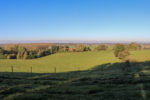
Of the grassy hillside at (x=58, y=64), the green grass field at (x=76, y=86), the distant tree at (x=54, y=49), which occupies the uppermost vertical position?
the green grass field at (x=76, y=86)

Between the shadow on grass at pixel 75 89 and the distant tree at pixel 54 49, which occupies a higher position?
the shadow on grass at pixel 75 89

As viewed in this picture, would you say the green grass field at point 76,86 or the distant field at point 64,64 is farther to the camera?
the distant field at point 64,64

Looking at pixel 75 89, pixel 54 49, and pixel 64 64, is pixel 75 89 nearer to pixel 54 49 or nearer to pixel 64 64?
pixel 64 64

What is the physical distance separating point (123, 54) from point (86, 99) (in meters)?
33.0

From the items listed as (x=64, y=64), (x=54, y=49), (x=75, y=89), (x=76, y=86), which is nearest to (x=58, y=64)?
(x=64, y=64)

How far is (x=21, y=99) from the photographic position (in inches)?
270

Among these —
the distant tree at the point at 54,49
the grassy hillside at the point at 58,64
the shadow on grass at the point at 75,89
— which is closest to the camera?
the shadow on grass at the point at 75,89

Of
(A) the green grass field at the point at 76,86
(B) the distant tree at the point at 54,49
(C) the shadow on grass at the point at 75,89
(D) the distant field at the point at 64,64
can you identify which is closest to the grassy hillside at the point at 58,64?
(D) the distant field at the point at 64,64

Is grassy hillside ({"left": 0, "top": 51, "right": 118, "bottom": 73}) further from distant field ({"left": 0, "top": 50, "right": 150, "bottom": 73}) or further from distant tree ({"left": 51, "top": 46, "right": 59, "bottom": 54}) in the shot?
distant tree ({"left": 51, "top": 46, "right": 59, "bottom": 54})

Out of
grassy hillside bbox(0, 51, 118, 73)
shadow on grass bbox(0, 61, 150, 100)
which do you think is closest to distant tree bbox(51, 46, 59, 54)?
grassy hillside bbox(0, 51, 118, 73)

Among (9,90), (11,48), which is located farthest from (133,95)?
(11,48)

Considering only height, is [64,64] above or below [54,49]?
below

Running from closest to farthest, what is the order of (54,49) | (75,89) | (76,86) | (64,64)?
(75,89) < (76,86) < (64,64) < (54,49)

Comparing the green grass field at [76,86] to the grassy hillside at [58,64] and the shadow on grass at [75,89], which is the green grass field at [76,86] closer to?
the shadow on grass at [75,89]
